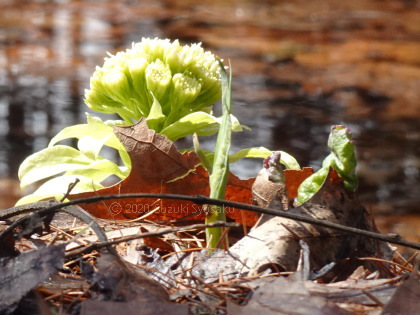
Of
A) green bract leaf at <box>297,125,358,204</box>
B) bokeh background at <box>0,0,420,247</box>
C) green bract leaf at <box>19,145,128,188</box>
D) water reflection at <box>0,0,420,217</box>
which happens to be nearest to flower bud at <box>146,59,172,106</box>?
green bract leaf at <box>19,145,128,188</box>

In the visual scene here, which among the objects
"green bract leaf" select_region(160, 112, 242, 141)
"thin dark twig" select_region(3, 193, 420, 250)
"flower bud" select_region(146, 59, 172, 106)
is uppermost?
"flower bud" select_region(146, 59, 172, 106)

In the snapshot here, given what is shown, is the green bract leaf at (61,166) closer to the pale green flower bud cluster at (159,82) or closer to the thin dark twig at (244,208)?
the pale green flower bud cluster at (159,82)

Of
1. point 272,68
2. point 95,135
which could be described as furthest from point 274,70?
point 95,135

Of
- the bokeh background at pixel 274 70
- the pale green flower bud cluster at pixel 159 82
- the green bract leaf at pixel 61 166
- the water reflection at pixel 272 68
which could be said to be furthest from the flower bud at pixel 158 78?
the water reflection at pixel 272 68

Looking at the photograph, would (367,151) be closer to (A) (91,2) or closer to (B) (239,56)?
(B) (239,56)

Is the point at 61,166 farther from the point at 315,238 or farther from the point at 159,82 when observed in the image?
the point at 315,238

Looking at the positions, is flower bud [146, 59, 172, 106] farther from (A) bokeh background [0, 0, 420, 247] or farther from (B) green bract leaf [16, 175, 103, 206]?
(A) bokeh background [0, 0, 420, 247]
